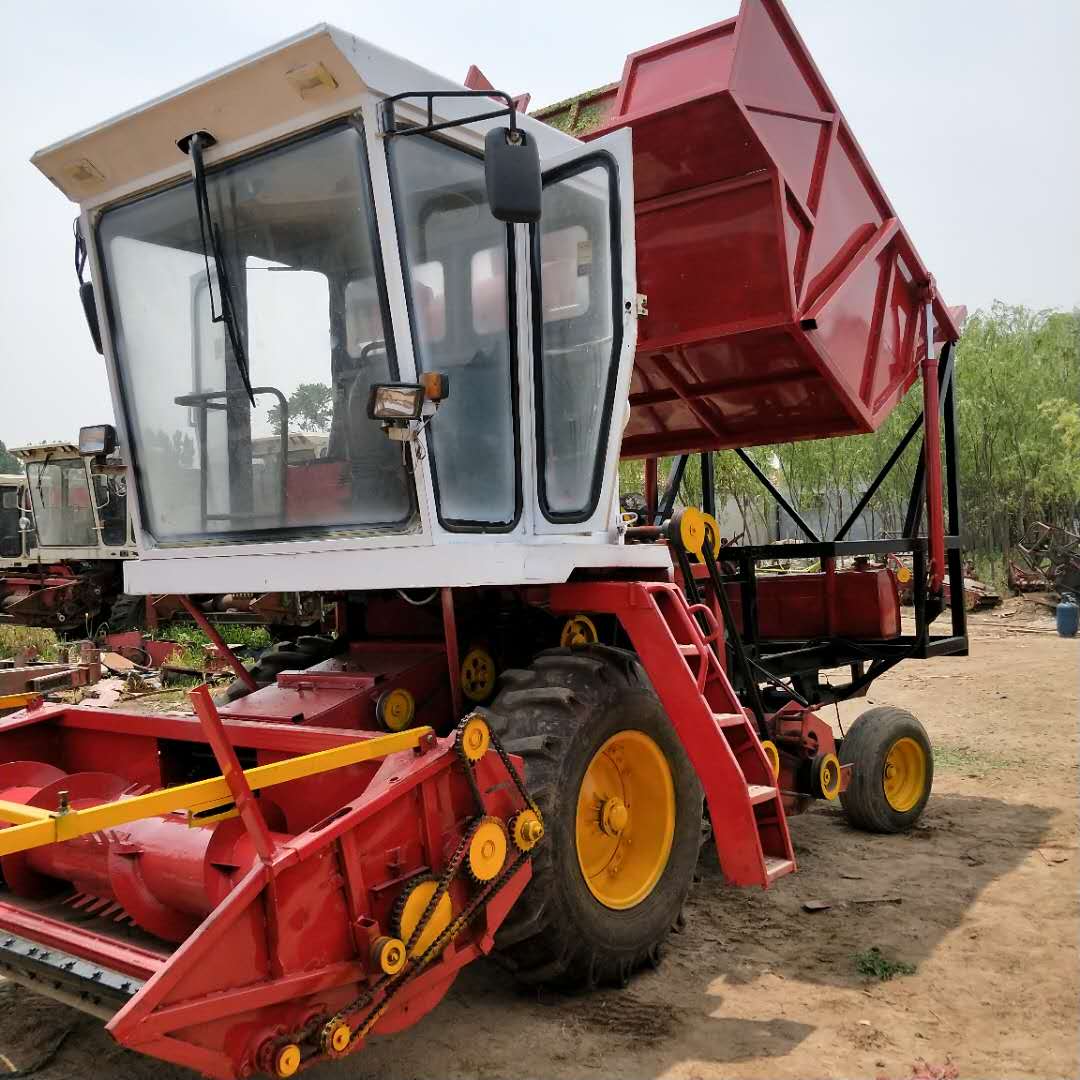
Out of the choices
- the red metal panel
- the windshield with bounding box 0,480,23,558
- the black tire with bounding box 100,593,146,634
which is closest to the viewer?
the red metal panel

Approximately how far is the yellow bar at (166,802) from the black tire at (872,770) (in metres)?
3.27

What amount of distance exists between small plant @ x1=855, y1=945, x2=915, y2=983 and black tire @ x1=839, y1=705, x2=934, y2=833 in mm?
1610

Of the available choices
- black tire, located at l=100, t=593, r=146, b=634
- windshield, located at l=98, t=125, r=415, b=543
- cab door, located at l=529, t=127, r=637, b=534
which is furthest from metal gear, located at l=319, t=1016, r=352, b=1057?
black tire, located at l=100, t=593, r=146, b=634

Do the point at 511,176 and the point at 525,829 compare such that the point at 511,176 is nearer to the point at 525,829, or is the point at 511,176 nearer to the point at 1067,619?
the point at 525,829

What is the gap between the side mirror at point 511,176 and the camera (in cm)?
307

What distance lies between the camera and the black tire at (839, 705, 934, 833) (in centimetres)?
560

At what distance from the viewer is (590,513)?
3.91 metres

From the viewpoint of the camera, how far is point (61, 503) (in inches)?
675

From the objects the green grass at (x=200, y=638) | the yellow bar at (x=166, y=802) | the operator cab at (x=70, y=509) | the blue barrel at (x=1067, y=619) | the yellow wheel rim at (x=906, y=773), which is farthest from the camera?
the operator cab at (x=70, y=509)

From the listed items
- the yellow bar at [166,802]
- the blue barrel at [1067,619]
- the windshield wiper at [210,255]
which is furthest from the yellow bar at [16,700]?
the blue barrel at [1067,619]

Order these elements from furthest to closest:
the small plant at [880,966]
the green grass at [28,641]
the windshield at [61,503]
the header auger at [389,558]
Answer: the windshield at [61,503] → the green grass at [28,641] → the small plant at [880,966] → the header auger at [389,558]

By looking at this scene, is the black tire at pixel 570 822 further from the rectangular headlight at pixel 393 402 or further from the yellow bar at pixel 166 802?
the rectangular headlight at pixel 393 402

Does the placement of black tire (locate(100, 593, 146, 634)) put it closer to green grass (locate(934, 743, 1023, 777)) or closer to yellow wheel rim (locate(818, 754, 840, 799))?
green grass (locate(934, 743, 1023, 777))

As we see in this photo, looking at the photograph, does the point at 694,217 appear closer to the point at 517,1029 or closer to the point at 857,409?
the point at 857,409
